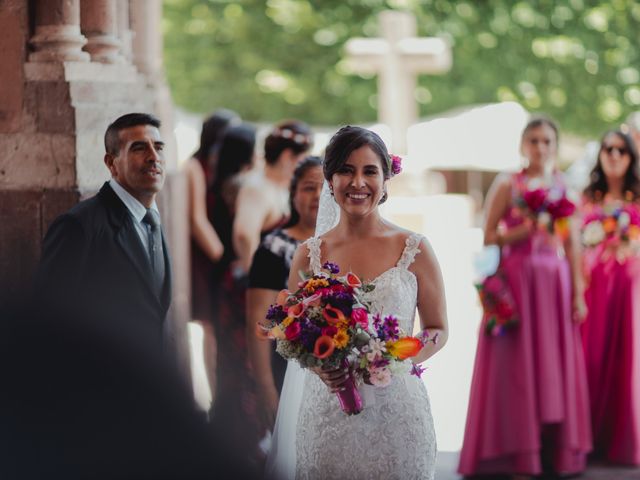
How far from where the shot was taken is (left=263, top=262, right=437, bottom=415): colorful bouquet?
3.55 m

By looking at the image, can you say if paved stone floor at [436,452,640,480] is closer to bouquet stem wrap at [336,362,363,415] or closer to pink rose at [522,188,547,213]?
pink rose at [522,188,547,213]

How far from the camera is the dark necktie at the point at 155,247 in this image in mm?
4246

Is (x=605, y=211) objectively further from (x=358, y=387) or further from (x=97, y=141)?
(x=358, y=387)

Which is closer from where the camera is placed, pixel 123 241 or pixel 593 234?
pixel 123 241

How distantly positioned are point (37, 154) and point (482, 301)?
3065 millimetres

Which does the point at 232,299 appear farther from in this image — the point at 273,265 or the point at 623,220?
the point at 623,220

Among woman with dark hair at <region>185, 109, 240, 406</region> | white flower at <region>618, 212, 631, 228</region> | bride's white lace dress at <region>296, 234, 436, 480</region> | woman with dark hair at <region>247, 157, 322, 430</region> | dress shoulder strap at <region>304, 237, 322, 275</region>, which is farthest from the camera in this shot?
white flower at <region>618, 212, 631, 228</region>

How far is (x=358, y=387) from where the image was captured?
12.6 ft

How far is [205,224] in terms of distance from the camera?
7512mm

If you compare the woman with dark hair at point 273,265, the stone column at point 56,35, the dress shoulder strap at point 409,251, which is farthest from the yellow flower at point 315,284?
the stone column at point 56,35

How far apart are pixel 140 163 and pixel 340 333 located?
3.53ft

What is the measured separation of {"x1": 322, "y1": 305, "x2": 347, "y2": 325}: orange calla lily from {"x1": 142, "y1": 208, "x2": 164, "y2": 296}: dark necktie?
869 mm

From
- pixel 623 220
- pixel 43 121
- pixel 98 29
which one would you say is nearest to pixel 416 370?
pixel 43 121

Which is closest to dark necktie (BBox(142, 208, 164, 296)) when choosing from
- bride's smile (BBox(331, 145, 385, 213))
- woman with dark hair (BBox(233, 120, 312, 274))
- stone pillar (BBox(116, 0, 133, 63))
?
bride's smile (BBox(331, 145, 385, 213))
